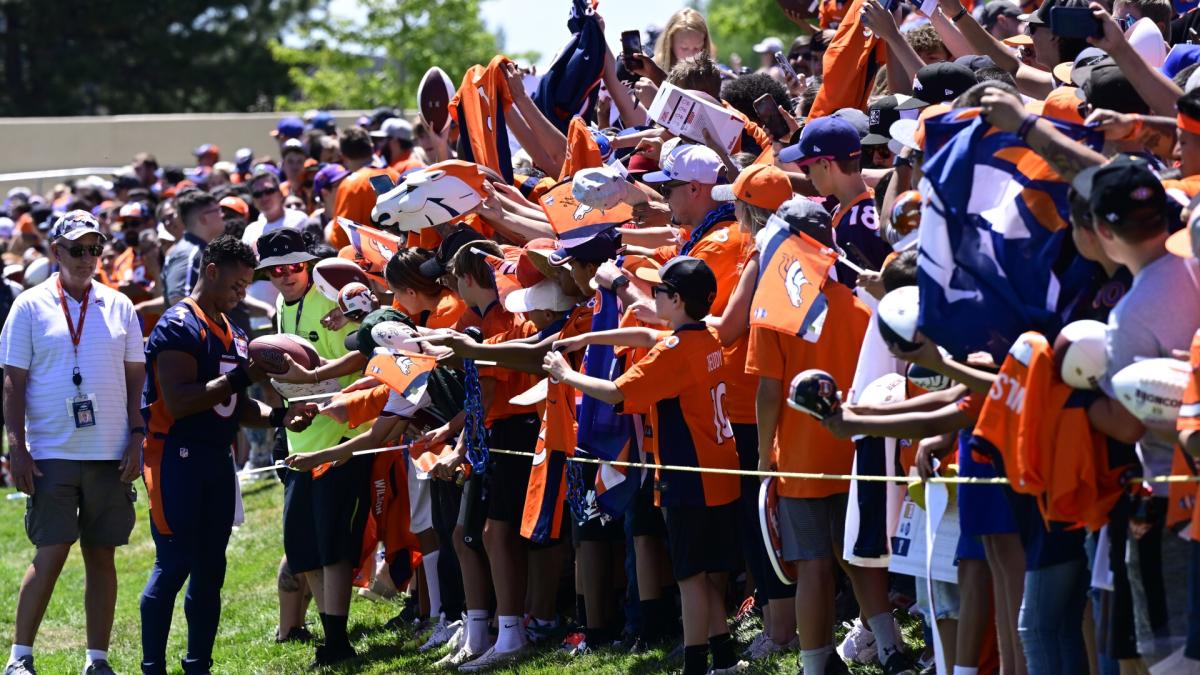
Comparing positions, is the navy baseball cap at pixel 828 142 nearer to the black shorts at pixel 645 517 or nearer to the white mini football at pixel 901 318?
the white mini football at pixel 901 318

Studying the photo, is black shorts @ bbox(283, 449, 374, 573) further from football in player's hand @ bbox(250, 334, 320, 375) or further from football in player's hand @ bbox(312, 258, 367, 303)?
football in player's hand @ bbox(312, 258, 367, 303)

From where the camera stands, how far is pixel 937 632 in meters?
5.79

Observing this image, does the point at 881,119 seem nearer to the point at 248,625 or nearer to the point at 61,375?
the point at 61,375

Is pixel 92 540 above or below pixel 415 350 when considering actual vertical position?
below

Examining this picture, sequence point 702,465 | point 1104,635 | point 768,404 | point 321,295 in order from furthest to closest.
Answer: point 321,295 → point 702,465 → point 768,404 → point 1104,635

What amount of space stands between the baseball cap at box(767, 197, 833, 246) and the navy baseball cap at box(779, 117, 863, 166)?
41cm

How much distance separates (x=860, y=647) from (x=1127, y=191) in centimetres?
317

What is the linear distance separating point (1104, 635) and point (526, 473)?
391cm

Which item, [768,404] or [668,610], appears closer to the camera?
[768,404]

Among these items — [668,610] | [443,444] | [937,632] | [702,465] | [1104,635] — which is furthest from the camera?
[443,444]

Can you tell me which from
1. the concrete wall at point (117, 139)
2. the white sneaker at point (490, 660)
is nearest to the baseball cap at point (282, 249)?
the white sneaker at point (490, 660)

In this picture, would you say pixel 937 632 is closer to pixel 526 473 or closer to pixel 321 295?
pixel 526 473

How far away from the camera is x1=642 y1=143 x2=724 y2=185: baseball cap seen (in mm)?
7273

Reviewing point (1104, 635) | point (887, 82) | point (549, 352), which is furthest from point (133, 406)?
point (1104, 635)
